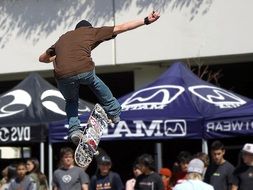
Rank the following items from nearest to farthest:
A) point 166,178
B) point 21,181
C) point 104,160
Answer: point 104,160, point 166,178, point 21,181

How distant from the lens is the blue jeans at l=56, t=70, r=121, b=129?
22.2ft

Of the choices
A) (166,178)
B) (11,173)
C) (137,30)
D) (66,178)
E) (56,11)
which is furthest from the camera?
(56,11)

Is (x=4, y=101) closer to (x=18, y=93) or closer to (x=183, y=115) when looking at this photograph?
(x=18, y=93)

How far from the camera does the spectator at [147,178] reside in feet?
34.7

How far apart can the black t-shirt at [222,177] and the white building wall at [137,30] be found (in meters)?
6.65

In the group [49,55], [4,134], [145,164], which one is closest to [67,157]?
[145,164]

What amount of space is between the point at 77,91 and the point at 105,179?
14.4ft

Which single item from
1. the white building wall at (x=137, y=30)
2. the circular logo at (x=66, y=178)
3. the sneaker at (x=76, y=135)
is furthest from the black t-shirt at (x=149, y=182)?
the white building wall at (x=137, y=30)

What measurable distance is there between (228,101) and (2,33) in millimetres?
8844

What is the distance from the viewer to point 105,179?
36.7 feet

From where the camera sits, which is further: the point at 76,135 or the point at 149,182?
the point at 149,182

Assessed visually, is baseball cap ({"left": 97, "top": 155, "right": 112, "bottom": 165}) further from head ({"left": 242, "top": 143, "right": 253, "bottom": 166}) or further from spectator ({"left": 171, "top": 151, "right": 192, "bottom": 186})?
head ({"left": 242, "top": 143, "right": 253, "bottom": 166})

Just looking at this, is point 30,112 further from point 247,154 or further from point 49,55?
point 49,55

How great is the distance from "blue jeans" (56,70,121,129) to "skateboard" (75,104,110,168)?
149 mm
